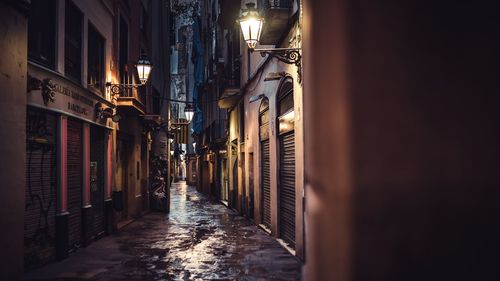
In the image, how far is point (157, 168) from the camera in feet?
74.5

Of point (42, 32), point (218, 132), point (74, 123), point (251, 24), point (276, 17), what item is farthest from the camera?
point (218, 132)

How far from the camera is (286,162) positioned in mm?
12984

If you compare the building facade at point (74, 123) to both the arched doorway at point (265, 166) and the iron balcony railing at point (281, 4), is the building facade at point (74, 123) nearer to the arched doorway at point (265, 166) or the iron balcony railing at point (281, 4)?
the arched doorway at point (265, 166)

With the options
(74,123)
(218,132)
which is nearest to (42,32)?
(74,123)

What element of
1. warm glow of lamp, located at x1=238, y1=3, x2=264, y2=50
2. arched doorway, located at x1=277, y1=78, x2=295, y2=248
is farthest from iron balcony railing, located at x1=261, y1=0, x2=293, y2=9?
arched doorway, located at x1=277, y1=78, x2=295, y2=248

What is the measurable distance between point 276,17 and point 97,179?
735 cm

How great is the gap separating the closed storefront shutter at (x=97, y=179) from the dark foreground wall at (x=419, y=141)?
11985mm

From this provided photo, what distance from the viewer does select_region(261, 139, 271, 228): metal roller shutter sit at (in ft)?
51.6

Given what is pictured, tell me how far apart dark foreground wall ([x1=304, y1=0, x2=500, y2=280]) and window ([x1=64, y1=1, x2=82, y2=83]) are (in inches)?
412

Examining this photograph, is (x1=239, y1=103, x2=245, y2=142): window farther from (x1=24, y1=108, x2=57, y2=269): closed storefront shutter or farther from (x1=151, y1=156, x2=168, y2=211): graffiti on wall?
(x1=24, y1=108, x2=57, y2=269): closed storefront shutter

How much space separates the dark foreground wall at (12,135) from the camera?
23.9 feet

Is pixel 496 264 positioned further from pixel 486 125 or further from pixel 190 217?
pixel 190 217

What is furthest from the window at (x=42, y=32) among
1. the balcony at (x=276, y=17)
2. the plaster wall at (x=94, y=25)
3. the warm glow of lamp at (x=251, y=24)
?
the balcony at (x=276, y=17)

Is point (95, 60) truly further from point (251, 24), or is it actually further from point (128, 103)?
point (251, 24)
